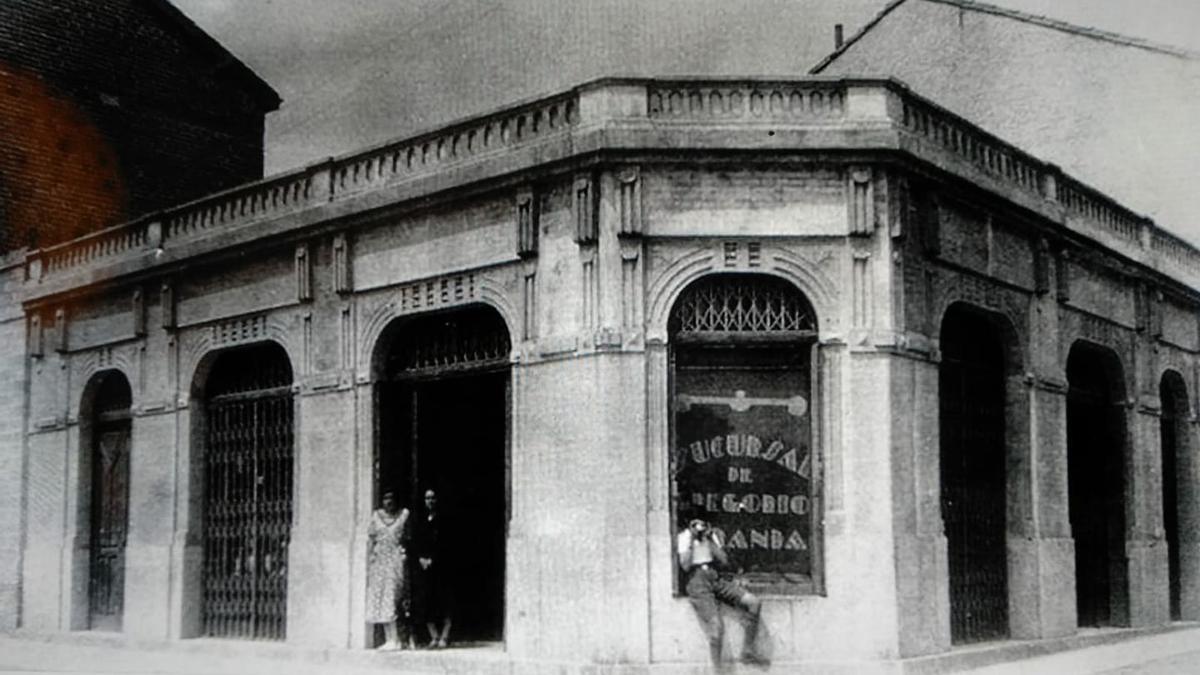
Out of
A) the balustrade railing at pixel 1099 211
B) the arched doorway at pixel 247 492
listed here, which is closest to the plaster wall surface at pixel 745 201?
the balustrade railing at pixel 1099 211

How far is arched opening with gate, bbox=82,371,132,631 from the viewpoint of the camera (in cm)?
1908

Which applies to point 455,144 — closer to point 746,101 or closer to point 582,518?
point 746,101

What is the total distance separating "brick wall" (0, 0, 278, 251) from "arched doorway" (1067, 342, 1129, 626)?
35.0 ft

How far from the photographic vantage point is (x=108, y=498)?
19453 mm

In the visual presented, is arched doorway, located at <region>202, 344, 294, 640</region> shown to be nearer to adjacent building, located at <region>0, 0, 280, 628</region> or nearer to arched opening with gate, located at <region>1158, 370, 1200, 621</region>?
adjacent building, located at <region>0, 0, 280, 628</region>

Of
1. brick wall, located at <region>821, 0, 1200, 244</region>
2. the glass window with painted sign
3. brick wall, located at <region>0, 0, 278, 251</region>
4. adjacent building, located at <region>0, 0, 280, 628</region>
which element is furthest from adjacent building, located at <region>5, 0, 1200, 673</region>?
brick wall, located at <region>0, 0, 278, 251</region>

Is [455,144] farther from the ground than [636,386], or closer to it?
farther from the ground

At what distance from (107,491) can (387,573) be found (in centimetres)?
629

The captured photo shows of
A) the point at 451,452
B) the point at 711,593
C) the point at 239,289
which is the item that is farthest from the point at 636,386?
the point at 239,289

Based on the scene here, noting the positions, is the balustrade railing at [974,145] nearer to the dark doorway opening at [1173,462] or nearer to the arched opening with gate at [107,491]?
the dark doorway opening at [1173,462]

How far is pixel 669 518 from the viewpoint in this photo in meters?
13.4

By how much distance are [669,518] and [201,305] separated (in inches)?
299

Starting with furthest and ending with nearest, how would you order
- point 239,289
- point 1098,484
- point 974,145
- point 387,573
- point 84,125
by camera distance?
point 84,125 → point 1098,484 → point 239,289 → point 974,145 → point 387,573

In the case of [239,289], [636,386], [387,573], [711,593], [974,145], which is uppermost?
[974,145]
